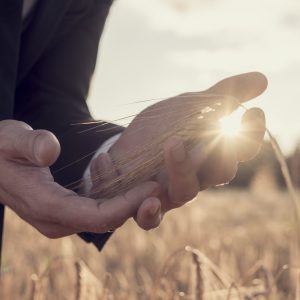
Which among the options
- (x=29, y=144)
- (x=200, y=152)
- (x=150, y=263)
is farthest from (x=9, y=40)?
(x=150, y=263)

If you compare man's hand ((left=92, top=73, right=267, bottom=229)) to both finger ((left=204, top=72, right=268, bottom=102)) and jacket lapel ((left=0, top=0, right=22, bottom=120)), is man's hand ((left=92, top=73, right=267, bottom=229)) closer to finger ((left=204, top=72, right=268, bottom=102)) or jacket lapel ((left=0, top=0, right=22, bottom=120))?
finger ((left=204, top=72, right=268, bottom=102))

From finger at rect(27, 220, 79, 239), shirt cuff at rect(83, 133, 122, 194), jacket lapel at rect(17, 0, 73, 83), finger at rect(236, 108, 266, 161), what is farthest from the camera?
jacket lapel at rect(17, 0, 73, 83)

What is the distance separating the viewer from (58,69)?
1852mm

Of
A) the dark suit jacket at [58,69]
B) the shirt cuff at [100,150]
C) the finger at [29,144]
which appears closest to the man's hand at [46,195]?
the finger at [29,144]

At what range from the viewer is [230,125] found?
1.15 meters

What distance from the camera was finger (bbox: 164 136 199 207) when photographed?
1119mm

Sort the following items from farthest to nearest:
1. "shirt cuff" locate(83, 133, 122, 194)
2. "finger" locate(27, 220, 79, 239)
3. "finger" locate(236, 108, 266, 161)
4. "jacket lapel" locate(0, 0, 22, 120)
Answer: "jacket lapel" locate(0, 0, 22, 120) → "shirt cuff" locate(83, 133, 122, 194) → "finger" locate(27, 220, 79, 239) → "finger" locate(236, 108, 266, 161)

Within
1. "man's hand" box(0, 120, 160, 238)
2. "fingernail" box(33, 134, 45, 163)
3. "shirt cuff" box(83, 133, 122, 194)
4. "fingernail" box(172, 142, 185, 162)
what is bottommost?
"shirt cuff" box(83, 133, 122, 194)

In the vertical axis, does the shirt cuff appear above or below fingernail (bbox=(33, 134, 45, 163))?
below

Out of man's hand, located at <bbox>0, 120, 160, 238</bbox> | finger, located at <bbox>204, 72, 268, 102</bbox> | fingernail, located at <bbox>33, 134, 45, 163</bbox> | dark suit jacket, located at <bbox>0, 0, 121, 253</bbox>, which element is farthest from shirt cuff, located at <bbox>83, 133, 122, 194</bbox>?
finger, located at <bbox>204, 72, 268, 102</bbox>

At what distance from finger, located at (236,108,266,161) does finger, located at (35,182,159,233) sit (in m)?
0.16

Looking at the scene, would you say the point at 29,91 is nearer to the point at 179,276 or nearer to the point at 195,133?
the point at 195,133

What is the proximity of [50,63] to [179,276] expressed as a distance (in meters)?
1.38

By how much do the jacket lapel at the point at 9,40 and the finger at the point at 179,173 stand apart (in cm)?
47
